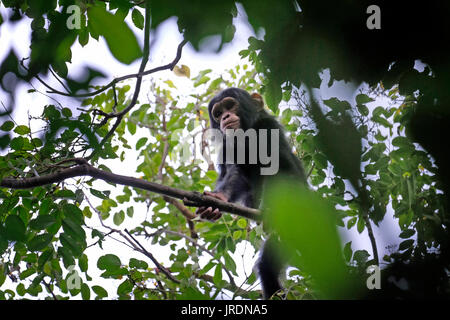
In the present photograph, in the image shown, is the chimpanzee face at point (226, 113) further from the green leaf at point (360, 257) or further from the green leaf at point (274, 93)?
the green leaf at point (360, 257)

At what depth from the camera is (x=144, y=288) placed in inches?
89.4

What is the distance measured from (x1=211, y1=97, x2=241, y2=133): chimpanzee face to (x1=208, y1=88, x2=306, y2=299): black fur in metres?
0.06

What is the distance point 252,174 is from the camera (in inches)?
133

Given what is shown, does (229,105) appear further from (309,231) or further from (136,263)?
(309,231)

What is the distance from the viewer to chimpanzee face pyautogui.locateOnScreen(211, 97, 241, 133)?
377 centimetres

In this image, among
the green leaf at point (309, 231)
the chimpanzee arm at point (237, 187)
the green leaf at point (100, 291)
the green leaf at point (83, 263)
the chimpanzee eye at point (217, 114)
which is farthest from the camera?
the chimpanzee eye at point (217, 114)

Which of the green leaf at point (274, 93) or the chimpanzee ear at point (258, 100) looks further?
the chimpanzee ear at point (258, 100)

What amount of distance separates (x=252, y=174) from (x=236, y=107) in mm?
876

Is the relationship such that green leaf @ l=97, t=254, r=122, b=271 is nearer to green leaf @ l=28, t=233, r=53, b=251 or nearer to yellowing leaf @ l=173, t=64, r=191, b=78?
green leaf @ l=28, t=233, r=53, b=251

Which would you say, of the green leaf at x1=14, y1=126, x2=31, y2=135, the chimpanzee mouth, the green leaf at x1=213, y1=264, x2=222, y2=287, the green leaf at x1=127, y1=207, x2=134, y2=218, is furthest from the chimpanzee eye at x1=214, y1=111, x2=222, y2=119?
the green leaf at x1=14, y1=126, x2=31, y2=135

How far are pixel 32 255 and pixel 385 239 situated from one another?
7.92 feet

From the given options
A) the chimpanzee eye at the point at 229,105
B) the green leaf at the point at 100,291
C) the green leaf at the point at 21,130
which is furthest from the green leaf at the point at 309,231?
the chimpanzee eye at the point at 229,105

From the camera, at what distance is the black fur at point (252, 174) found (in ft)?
9.58
